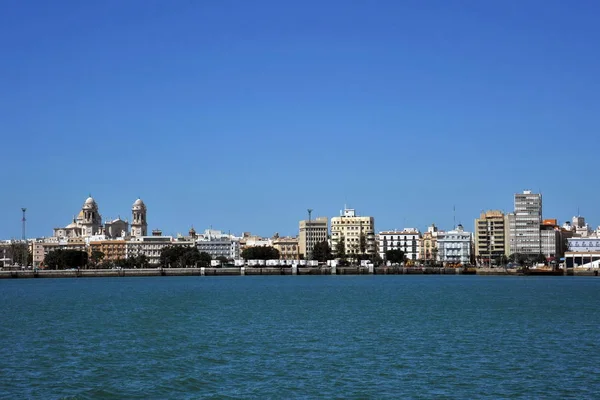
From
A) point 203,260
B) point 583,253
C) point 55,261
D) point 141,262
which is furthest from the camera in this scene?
point 141,262

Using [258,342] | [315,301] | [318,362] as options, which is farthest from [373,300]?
[318,362]

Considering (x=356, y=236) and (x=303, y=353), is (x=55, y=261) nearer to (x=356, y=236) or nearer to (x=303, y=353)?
(x=356, y=236)

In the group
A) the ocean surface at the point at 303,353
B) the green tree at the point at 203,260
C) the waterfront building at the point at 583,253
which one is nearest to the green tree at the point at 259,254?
the green tree at the point at 203,260

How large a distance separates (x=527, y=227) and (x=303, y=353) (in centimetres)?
15767

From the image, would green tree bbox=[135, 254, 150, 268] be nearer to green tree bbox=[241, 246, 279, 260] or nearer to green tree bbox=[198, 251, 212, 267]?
green tree bbox=[198, 251, 212, 267]

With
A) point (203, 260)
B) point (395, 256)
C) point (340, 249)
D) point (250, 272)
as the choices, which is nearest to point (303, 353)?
point (250, 272)

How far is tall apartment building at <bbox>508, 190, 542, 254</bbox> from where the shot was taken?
7234 inches

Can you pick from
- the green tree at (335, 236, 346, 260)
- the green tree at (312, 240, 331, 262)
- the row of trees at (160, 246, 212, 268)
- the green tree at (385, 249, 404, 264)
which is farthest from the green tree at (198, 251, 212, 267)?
the green tree at (385, 249, 404, 264)

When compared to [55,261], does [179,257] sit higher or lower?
higher

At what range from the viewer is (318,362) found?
30.7 metres

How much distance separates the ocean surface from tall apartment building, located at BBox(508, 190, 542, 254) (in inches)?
5145

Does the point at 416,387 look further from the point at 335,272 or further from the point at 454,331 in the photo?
the point at 335,272

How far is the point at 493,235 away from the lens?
621ft

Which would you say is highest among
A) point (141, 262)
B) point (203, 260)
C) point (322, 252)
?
point (322, 252)
